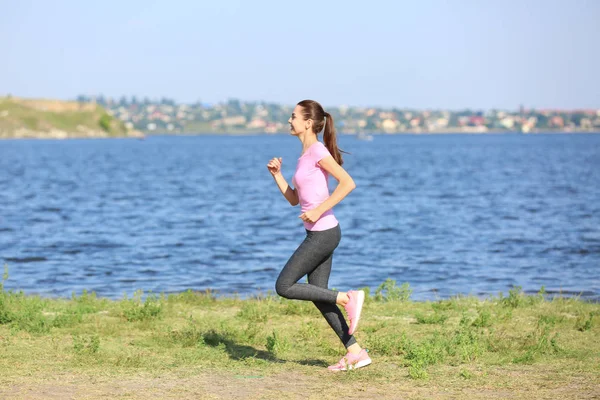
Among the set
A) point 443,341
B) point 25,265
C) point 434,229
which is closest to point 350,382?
point 443,341

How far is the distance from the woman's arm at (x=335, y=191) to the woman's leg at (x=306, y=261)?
20cm

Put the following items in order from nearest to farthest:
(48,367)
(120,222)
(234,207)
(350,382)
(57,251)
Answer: (350,382) → (48,367) → (57,251) → (120,222) → (234,207)

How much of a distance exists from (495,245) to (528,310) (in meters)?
13.3

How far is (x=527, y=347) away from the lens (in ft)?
28.1

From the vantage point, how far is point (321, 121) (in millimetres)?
7426

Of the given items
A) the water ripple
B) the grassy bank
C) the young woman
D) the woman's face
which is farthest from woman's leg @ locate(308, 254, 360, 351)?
the water ripple

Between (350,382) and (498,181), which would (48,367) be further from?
(498,181)

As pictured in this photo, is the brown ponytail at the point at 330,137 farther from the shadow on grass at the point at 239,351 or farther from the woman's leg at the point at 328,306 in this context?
the shadow on grass at the point at 239,351

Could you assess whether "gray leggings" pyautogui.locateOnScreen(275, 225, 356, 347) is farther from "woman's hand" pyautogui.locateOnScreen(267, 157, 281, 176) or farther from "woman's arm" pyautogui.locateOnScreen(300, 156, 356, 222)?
"woman's hand" pyautogui.locateOnScreen(267, 157, 281, 176)

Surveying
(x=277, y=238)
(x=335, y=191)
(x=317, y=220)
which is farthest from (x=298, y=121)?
(x=277, y=238)

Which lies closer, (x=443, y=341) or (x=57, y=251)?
(x=443, y=341)

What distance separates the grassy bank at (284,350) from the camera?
6.88 metres

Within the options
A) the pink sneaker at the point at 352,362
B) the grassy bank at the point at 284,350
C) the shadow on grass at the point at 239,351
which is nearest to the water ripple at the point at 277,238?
the grassy bank at the point at 284,350

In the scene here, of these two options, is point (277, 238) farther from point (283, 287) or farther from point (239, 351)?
point (283, 287)
